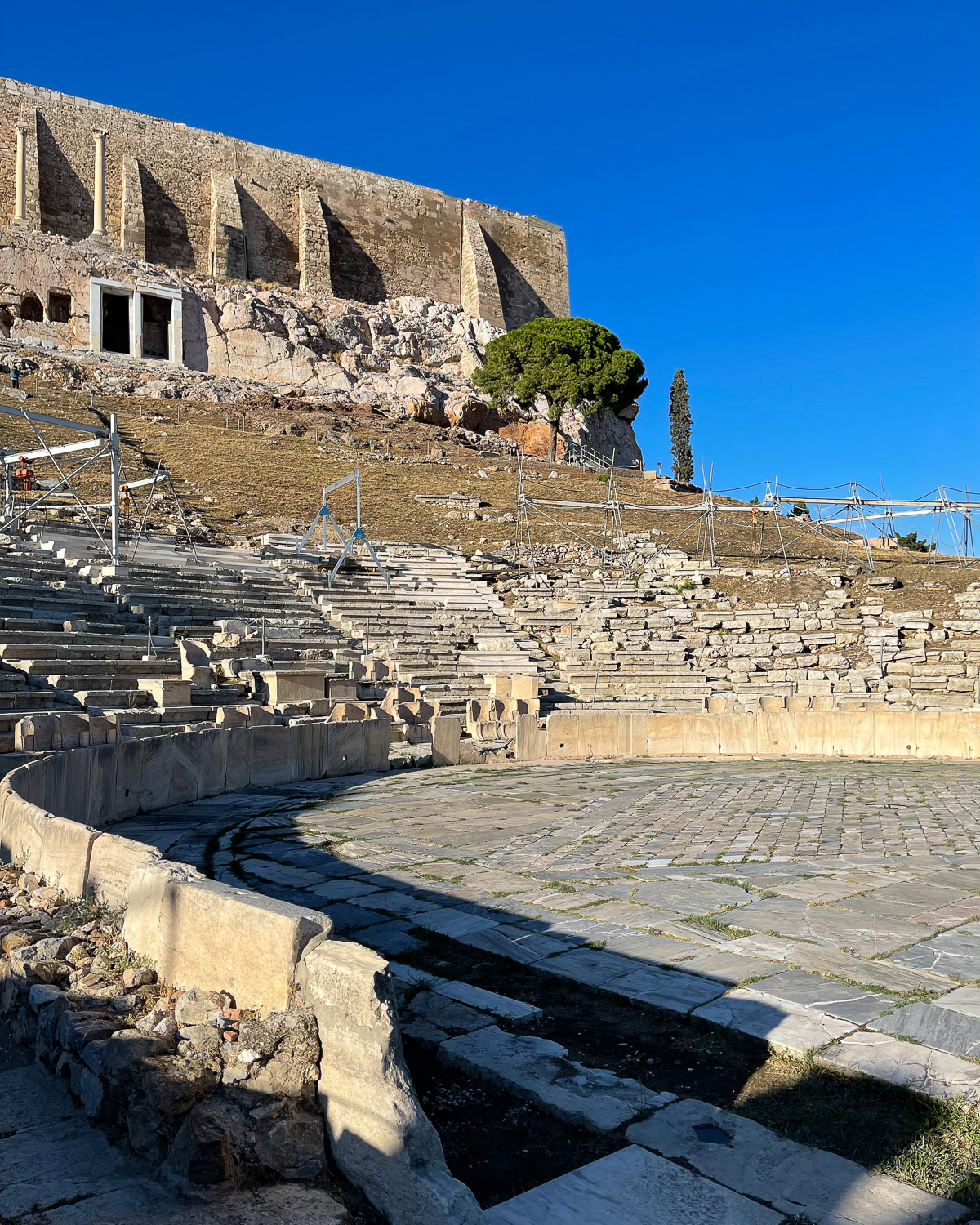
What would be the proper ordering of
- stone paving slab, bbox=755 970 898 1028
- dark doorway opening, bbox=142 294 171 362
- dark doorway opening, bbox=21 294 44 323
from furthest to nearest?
dark doorway opening, bbox=142 294 171 362
dark doorway opening, bbox=21 294 44 323
stone paving slab, bbox=755 970 898 1028

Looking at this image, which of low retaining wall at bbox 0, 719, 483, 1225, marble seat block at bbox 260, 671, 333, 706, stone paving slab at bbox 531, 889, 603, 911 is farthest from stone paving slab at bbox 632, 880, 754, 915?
marble seat block at bbox 260, 671, 333, 706

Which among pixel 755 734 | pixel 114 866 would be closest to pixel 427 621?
pixel 755 734

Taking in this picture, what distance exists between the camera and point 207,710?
417 inches

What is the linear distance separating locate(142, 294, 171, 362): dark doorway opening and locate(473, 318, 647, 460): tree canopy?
15002mm

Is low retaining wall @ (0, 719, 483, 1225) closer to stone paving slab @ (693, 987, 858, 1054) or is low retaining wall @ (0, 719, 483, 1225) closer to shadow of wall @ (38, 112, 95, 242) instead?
stone paving slab @ (693, 987, 858, 1054)

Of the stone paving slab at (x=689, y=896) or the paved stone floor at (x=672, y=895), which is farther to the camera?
the stone paving slab at (x=689, y=896)

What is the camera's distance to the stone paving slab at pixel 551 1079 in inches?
112

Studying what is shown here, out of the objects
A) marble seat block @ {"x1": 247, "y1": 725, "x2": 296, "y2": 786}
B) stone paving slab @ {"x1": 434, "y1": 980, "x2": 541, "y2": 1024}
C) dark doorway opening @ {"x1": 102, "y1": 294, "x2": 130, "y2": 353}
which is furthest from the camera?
dark doorway opening @ {"x1": 102, "y1": 294, "x2": 130, "y2": 353}

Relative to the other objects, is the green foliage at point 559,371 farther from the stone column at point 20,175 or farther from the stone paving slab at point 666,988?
the stone paving slab at point 666,988

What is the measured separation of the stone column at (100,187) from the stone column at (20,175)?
10.8ft

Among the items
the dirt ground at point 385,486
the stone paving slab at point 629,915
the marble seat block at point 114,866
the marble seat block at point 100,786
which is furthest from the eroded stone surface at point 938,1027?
the dirt ground at point 385,486

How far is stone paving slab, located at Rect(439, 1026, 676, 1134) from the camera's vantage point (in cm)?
284

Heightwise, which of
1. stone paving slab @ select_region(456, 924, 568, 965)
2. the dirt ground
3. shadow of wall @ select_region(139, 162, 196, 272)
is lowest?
stone paving slab @ select_region(456, 924, 568, 965)

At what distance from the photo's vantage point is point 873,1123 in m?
2.74
